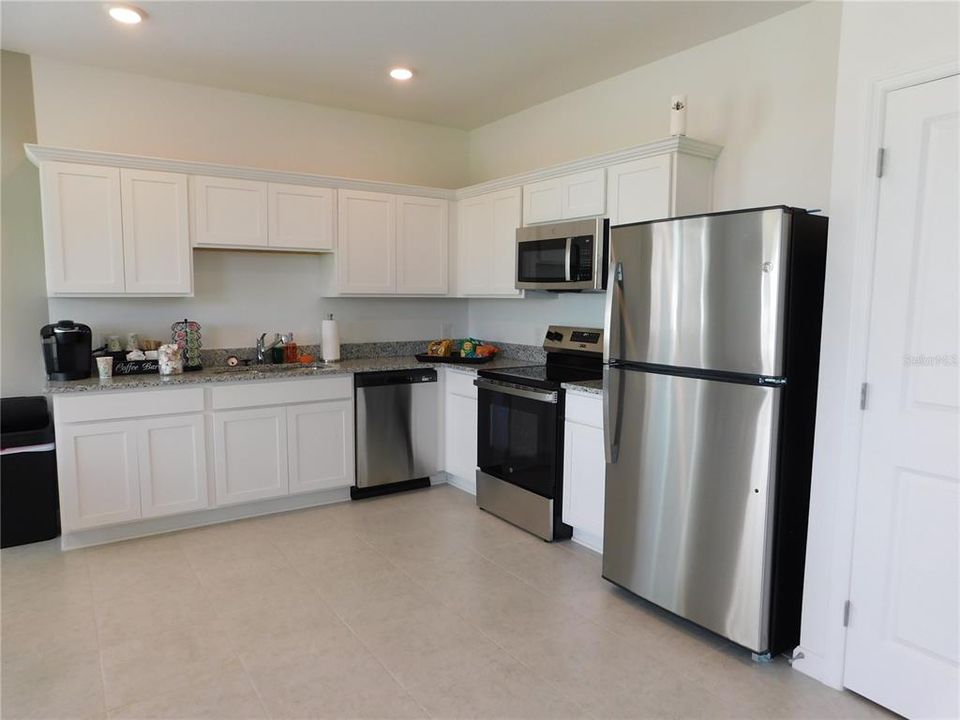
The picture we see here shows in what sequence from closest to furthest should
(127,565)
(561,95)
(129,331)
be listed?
1. (127,565)
2. (129,331)
3. (561,95)

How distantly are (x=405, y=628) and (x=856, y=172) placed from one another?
7.92 ft

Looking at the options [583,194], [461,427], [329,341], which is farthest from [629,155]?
[329,341]

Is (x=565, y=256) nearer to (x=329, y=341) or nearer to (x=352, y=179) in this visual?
(x=352, y=179)

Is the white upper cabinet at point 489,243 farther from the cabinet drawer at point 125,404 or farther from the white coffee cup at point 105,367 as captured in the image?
the white coffee cup at point 105,367

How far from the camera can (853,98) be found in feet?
7.00

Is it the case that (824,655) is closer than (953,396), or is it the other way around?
(953,396)

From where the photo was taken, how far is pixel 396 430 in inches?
169

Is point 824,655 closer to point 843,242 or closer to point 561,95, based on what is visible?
point 843,242

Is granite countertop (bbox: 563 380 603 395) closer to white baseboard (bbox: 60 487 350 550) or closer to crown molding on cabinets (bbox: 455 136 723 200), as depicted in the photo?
crown molding on cabinets (bbox: 455 136 723 200)

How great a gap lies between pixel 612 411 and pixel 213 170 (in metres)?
2.82

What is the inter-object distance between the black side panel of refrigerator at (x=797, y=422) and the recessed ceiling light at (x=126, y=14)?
3059mm

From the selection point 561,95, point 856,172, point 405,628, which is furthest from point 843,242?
point 561,95

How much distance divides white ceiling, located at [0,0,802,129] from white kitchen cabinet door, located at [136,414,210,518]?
206cm

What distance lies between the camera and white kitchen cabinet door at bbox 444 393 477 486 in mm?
4227
